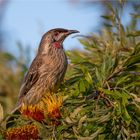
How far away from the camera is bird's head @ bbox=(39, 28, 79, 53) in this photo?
7.15m

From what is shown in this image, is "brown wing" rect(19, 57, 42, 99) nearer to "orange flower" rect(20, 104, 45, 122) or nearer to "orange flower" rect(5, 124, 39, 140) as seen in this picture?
"orange flower" rect(20, 104, 45, 122)

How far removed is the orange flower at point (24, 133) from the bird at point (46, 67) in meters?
2.49

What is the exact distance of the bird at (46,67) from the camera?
664cm

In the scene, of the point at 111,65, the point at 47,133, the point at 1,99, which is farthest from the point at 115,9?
the point at 1,99

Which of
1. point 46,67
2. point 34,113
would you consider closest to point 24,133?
point 34,113

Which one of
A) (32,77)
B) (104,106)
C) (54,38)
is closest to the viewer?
(104,106)

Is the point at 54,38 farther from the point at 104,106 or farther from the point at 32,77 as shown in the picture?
the point at 104,106

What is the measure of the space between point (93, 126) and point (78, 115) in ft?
0.50

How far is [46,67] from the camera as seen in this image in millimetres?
7000

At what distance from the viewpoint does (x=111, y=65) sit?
14.8 feet

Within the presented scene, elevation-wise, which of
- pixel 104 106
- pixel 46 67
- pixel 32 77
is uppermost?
pixel 104 106

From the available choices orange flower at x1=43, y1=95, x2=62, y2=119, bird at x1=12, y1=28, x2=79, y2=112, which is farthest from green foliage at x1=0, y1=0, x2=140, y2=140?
bird at x1=12, y1=28, x2=79, y2=112

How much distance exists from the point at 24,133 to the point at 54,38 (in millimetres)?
3656

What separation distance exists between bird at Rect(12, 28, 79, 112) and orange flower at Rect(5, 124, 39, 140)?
2.49 meters
